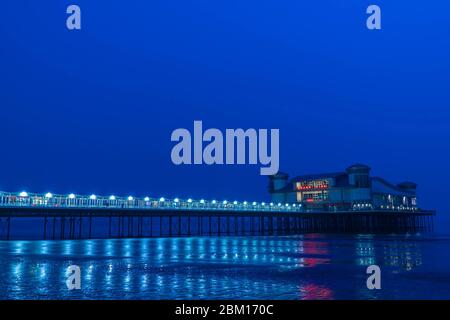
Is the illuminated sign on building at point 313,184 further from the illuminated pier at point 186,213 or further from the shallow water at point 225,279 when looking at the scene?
the shallow water at point 225,279

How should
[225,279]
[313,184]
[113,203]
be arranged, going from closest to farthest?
1. [225,279]
2. [113,203]
3. [313,184]

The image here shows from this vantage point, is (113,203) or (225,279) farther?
(113,203)

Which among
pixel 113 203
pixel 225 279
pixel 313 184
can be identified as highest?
pixel 313 184

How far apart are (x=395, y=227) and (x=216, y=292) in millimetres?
94275

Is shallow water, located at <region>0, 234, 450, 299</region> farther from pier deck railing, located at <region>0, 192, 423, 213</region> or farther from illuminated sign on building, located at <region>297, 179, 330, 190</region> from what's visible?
illuminated sign on building, located at <region>297, 179, 330, 190</region>

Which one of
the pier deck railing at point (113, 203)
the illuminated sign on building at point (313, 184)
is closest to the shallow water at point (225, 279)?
the pier deck railing at point (113, 203)

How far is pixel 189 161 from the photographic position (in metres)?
20.7

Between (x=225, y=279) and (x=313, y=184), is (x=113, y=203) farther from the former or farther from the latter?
(x=225, y=279)

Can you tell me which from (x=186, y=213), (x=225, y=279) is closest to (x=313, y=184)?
(x=186, y=213)

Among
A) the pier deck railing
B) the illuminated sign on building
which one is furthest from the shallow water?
the illuminated sign on building

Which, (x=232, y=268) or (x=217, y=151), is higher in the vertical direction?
(x=217, y=151)
